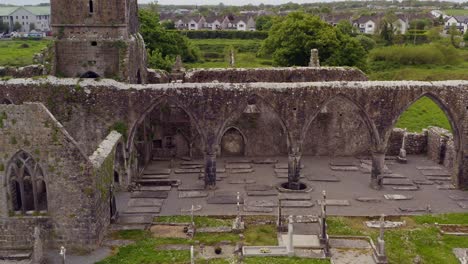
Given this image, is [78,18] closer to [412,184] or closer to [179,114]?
[179,114]

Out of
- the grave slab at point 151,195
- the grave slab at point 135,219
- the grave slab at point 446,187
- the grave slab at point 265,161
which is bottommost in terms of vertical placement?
the grave slab at point 135,219

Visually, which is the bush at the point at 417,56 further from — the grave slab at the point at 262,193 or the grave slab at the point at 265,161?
the grave slab at the point at 262,193

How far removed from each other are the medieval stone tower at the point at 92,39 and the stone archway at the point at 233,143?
8.50 m

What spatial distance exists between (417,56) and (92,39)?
206ft

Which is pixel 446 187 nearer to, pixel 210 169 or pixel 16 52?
pixel 210 169

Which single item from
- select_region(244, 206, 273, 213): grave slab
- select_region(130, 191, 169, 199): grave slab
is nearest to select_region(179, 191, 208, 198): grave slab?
select_region(130, 191, 169, 199): grave slab

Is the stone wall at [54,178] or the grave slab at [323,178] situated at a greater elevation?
the stone wall at [54,178]

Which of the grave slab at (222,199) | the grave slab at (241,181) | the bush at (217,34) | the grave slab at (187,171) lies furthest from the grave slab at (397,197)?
the bush at (217,34)

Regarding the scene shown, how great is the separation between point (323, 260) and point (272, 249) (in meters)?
2.27

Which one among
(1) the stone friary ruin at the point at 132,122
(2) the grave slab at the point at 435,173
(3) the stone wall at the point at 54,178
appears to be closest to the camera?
(3) the stone wall at the point at 54,178

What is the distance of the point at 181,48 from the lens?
264ft

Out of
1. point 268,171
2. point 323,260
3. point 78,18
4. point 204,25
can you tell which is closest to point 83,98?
point 78,18

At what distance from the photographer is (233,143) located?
3788 cm

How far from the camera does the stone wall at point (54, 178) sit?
22.0m
